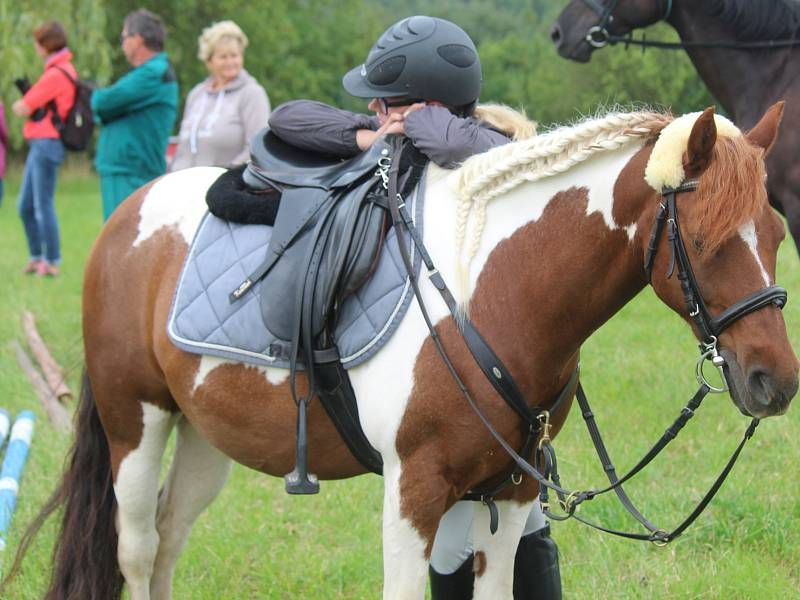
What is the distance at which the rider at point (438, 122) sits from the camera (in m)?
2.63

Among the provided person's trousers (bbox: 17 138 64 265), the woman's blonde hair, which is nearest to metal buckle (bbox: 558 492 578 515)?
the woman's blonde hair

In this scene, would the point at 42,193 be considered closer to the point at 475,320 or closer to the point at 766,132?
the point at 475,320

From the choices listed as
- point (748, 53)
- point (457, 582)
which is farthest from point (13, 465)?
point (748, 53)

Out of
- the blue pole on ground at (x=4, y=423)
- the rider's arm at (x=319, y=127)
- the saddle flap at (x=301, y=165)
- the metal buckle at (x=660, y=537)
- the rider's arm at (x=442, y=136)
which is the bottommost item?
the blue pole on ground at (x=4, y=423)

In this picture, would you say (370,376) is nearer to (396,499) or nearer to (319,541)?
(396,499)

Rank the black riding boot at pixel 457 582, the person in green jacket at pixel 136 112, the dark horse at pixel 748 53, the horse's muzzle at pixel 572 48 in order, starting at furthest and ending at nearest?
the person in green jacket at pixel 136 112 → the horse's muzzle at pixel 572 48 → the dark horse at pixel 748 53 → the black riding boot at pixel 457 582

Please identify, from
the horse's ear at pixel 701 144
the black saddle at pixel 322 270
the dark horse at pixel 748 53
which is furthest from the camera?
the dark horse at pixel 748 53

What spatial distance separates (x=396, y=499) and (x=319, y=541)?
185cm

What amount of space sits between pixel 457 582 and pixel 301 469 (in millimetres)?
678

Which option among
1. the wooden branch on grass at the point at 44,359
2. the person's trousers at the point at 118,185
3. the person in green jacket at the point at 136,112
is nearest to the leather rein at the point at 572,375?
the wooden branch on grass at the point at 44,359

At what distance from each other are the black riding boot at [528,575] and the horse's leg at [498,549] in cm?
28

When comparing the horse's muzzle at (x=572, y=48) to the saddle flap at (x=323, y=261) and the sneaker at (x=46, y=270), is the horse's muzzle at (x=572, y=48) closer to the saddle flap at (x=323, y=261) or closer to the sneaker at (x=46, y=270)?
the saddle flap at (x=323, y=261)

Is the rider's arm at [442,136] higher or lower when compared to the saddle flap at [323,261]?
higher

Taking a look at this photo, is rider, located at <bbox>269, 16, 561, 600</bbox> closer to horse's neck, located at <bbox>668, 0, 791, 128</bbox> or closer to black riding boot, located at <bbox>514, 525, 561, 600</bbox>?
black riding boot, located at <bbox>514, 525, 561, 600</bbox>
